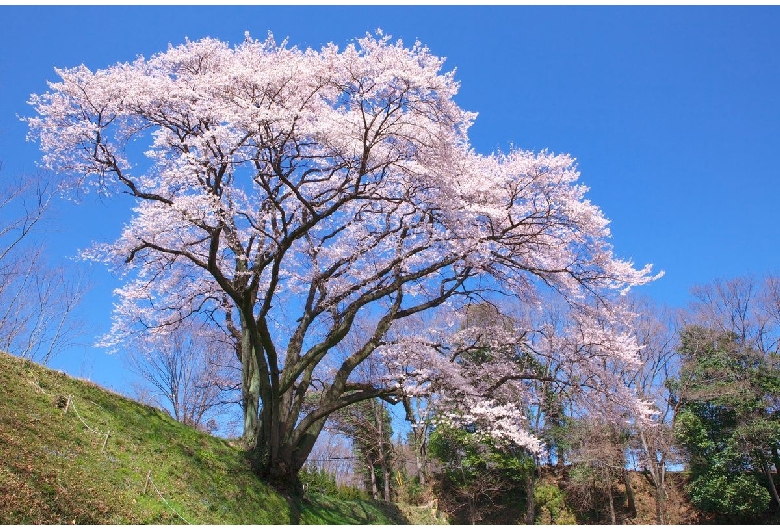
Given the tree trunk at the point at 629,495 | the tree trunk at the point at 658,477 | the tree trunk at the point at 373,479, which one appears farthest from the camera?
the tree trunk at the point at 373,479

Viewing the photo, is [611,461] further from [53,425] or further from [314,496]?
[53,425]

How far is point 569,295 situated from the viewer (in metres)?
11.4

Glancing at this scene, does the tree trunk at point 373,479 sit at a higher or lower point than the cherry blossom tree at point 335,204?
lower

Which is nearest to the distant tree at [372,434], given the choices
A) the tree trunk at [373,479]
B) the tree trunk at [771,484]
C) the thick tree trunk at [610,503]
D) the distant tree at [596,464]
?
the tree trunk at [373,479]

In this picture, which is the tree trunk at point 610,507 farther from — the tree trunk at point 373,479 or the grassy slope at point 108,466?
the grassy slope at point 108,466

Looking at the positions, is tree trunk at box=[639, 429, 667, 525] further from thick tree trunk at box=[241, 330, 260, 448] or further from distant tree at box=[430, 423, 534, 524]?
thick tree trunk at box=[241, 330, 260, 448]

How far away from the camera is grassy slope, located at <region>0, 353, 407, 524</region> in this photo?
5941mm


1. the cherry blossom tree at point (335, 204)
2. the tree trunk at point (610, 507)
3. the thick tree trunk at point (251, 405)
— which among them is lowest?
the tree trunk at point (610, 507)

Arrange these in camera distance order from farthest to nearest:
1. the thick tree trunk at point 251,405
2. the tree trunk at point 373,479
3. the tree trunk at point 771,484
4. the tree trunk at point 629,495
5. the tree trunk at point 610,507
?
the tree trunk at point 373,479
the tree trunk at point 629,495
the tree trunk at point 610,507
the tree trunk at point 771,484
the thick tree trunk at point 251,405

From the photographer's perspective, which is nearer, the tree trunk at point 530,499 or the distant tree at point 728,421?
the distant tree at point 728,421

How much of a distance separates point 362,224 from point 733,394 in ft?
57.0

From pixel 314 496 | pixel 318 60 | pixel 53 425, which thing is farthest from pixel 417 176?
pixel 314 496

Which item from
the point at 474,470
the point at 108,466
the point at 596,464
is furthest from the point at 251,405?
the point at 596,464

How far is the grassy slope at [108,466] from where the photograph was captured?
19.5 ft
